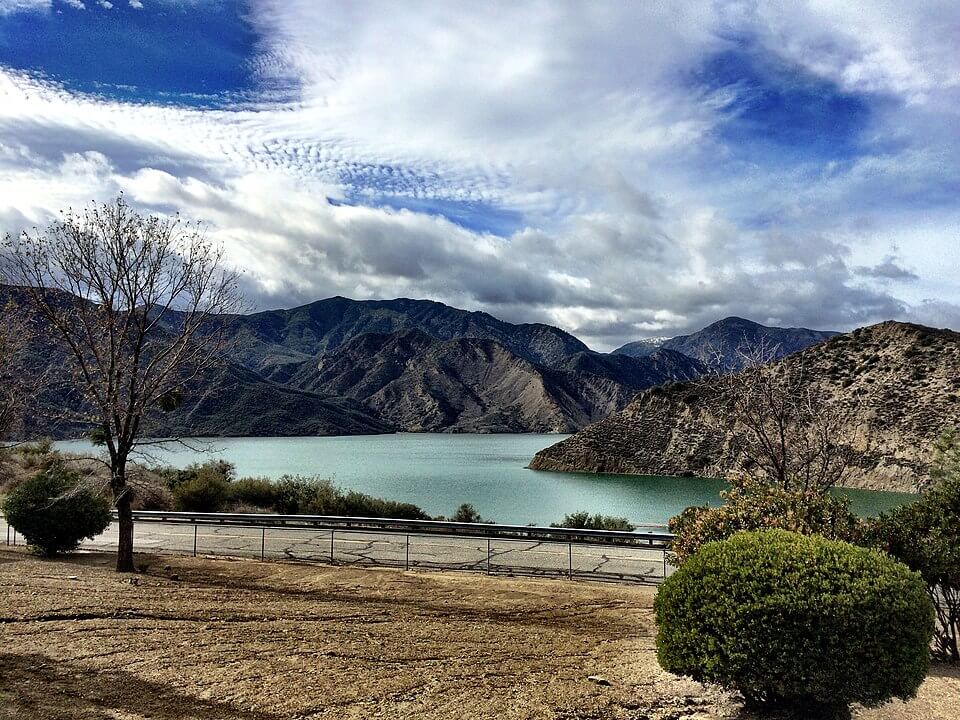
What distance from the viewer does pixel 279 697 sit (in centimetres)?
653

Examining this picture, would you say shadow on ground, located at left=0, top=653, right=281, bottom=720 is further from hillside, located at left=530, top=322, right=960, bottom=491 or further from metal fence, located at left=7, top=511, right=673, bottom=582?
hillside, located at left=530, top=322, right=960, bottom=491

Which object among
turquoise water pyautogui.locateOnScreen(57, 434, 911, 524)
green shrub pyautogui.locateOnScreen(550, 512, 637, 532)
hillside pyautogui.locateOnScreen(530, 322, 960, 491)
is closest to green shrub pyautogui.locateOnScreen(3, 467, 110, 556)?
turquoise water pyautogui.locateOnScreen(57, 434, 911, 524)

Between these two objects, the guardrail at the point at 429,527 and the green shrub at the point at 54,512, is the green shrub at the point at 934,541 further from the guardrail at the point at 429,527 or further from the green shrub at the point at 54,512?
the green shrub at the point at 54,512

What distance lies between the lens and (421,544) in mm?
17391

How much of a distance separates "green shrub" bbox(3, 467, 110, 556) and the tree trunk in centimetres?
102

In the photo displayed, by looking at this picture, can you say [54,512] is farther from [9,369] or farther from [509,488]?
[509,488]

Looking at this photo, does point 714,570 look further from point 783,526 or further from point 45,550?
point 45,550

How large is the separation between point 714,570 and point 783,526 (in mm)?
2577

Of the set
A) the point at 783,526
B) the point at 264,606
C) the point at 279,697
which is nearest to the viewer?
the point at 279,697

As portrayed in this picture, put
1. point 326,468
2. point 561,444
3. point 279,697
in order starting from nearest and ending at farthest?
1. point 279,697
2. point 326,468
3. point 561,444

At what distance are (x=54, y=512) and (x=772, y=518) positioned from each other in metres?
13.7

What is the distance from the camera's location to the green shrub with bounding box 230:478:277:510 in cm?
2925

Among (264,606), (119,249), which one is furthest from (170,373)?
(264,606)

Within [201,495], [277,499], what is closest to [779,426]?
[277,499]
